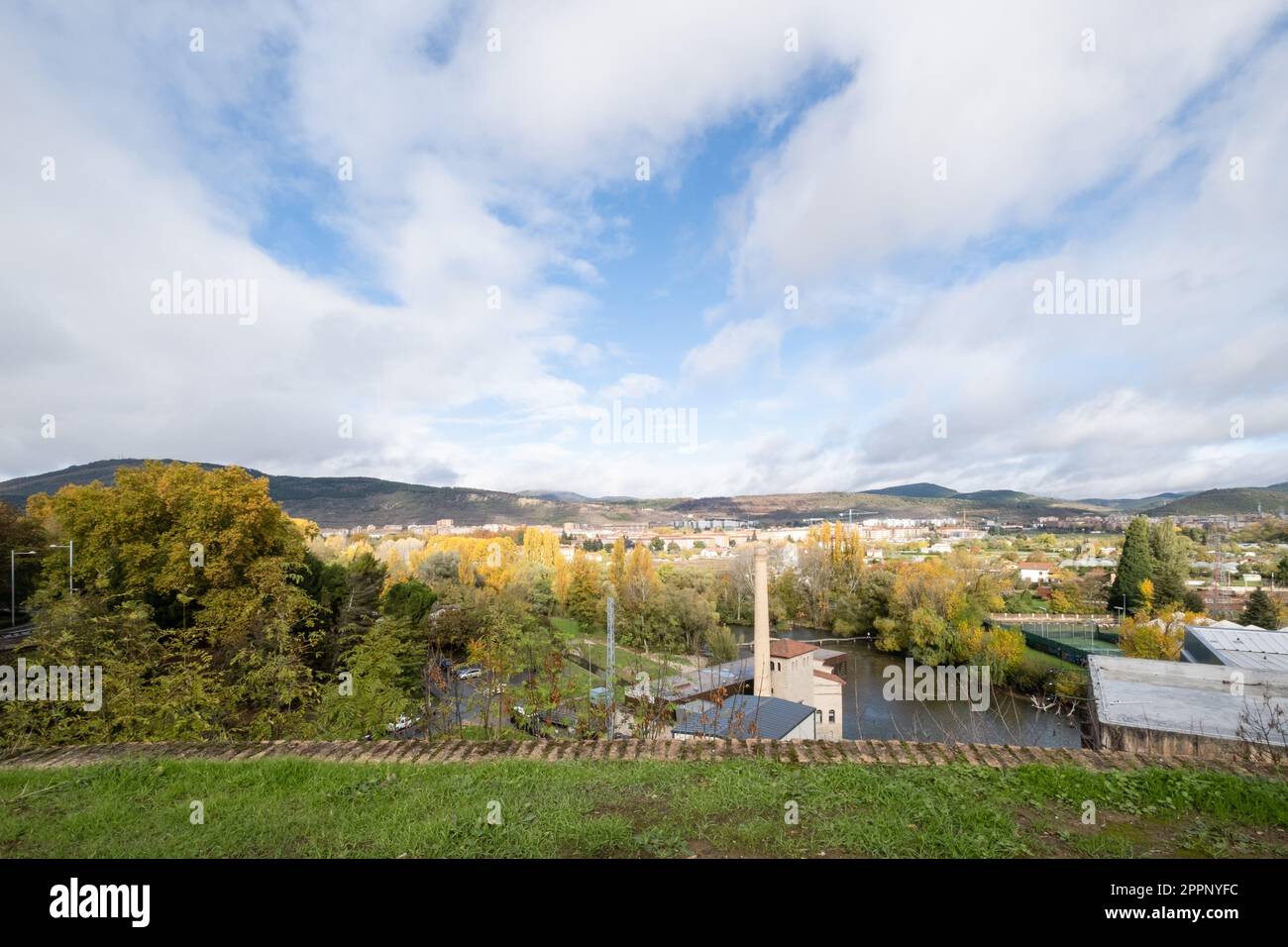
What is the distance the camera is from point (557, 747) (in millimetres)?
4816

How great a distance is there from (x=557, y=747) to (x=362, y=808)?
1596mm

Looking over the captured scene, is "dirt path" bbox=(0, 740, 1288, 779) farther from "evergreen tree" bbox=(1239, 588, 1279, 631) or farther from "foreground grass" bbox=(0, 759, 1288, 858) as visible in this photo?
"evergreen tree" bbox=(1239, 588, 1279, 631)

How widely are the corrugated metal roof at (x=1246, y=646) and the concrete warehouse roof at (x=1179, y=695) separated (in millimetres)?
1468

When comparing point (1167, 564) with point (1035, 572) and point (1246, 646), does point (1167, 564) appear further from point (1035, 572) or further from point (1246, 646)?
point (1246, 646)

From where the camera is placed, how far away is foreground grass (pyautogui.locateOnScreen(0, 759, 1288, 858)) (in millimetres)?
3135

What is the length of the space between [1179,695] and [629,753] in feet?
51.3

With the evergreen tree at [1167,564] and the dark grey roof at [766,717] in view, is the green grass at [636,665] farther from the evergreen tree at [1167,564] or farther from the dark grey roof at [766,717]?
the evergreen tree at [1167,564]

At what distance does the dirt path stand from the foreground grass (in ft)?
0.66

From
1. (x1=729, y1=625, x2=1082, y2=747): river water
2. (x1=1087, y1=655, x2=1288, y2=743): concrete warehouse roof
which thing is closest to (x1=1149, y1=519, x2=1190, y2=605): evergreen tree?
(x1=729, y1=625, x2=1082, y2=747): river water

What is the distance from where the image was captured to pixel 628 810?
3.59 meters

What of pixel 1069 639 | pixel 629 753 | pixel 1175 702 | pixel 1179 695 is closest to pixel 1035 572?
pixel 1069 639
